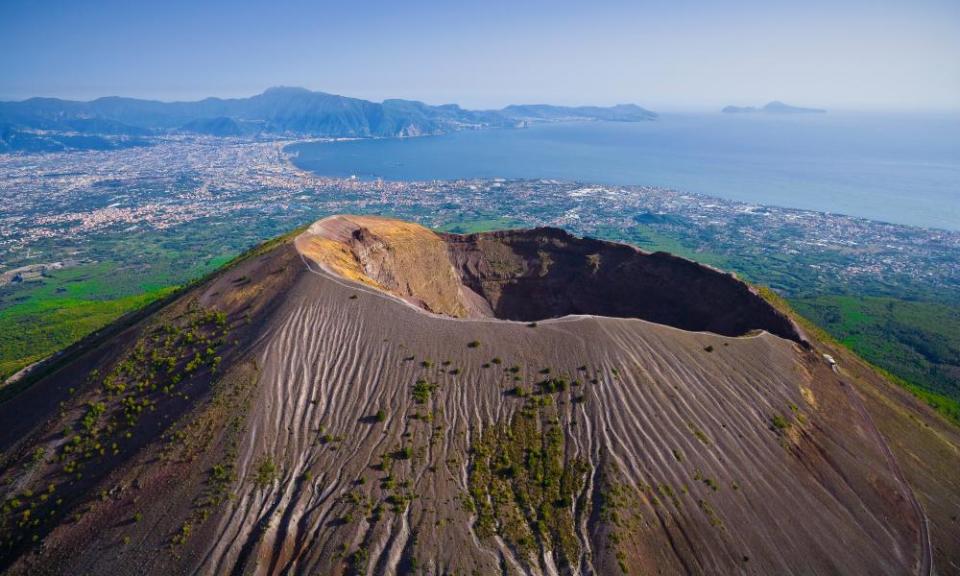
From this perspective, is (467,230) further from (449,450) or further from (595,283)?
(449,450)

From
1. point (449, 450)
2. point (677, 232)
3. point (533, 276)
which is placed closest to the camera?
point (449, 450)

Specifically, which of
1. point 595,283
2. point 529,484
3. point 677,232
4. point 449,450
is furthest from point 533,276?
point 677,232

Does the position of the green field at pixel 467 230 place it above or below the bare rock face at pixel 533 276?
below

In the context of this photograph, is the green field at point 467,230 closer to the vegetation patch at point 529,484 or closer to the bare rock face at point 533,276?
the bare rock face at point 533,276

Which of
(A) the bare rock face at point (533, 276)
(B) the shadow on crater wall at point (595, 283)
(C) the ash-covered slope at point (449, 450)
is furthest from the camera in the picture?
(A) the bare rock face at point (533, 276)

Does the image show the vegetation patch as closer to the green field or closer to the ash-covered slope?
the ash-covered slope

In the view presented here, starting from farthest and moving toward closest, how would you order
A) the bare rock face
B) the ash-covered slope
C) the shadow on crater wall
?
the bare rock face, the shadow on crater wall, the ash-covered slope

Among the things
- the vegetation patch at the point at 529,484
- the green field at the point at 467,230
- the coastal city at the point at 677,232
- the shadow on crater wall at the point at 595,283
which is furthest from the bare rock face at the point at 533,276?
the coastal city at the point at 677,232

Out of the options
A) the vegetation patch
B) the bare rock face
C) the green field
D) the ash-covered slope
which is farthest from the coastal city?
the vegetation patch
